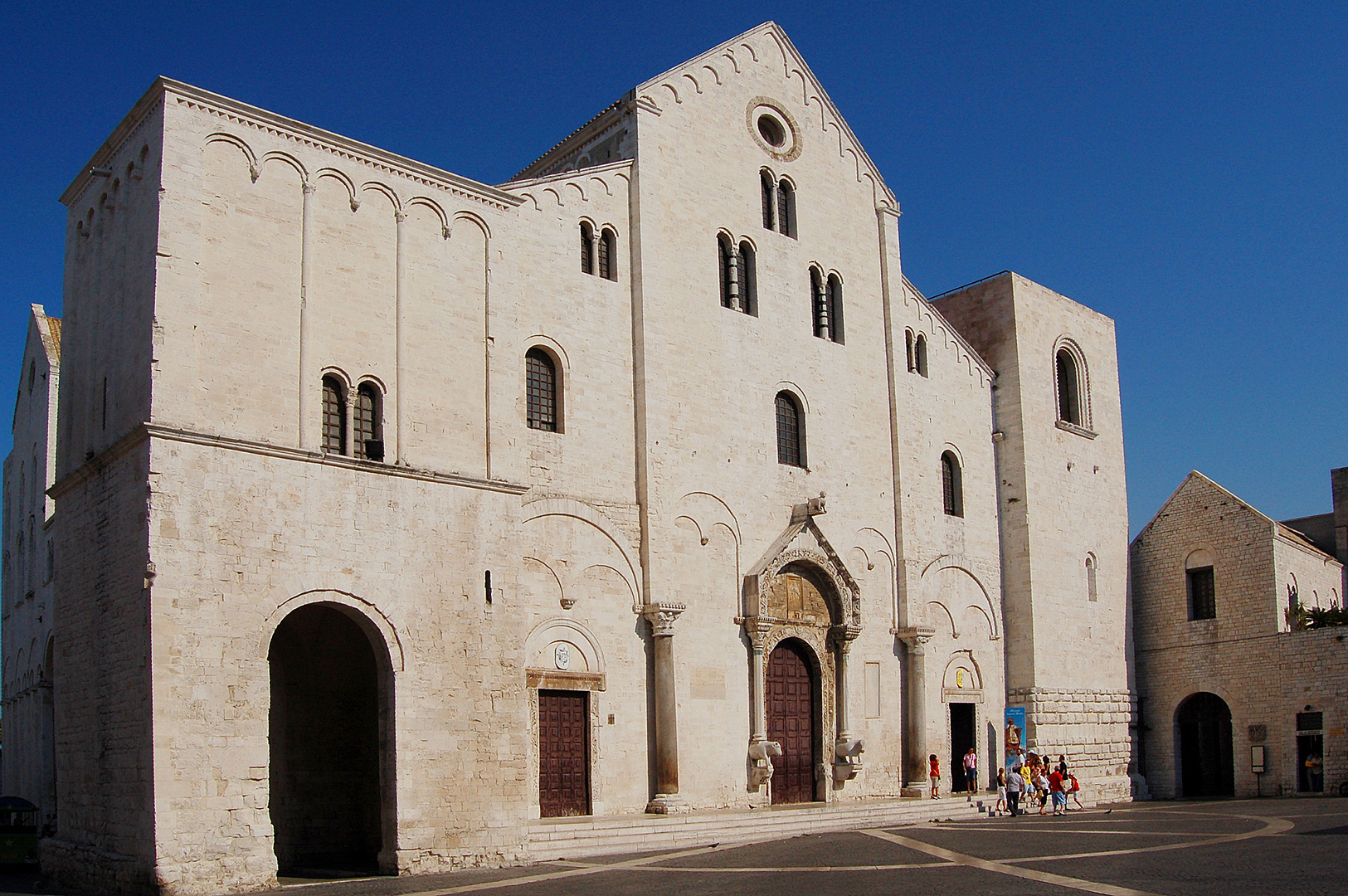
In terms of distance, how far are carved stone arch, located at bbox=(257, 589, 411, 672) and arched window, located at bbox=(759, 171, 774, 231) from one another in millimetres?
12514

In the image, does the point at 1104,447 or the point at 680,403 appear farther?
the point at 1104,447

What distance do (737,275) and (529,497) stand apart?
7061 millimetres

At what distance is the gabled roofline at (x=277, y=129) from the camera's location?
1652 cm

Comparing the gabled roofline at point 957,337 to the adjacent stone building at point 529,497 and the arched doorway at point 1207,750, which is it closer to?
the adjacent stone building at point 529,497

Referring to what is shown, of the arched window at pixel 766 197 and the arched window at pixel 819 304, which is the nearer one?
the arched window at pixel 766 197

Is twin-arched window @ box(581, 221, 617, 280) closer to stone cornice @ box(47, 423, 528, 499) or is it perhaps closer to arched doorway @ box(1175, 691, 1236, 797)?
stone cornice @ box(47, 423, 528, 499)

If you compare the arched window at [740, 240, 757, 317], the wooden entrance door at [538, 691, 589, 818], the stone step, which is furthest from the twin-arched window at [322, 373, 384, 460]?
the arched window at [740, 240, 757, 317]

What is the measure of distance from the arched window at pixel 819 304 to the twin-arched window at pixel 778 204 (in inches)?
40.4

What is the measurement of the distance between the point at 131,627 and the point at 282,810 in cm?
561

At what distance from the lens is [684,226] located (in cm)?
2359

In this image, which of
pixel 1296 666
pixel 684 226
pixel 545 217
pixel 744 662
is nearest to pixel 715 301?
pixel 684 226

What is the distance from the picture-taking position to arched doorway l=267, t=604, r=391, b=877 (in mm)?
19797

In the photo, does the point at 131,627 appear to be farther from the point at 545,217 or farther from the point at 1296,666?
the point at 1296,666

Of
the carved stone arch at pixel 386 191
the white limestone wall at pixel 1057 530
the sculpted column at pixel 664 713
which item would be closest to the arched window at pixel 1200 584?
the white limestone wall at pixel 1057 530
